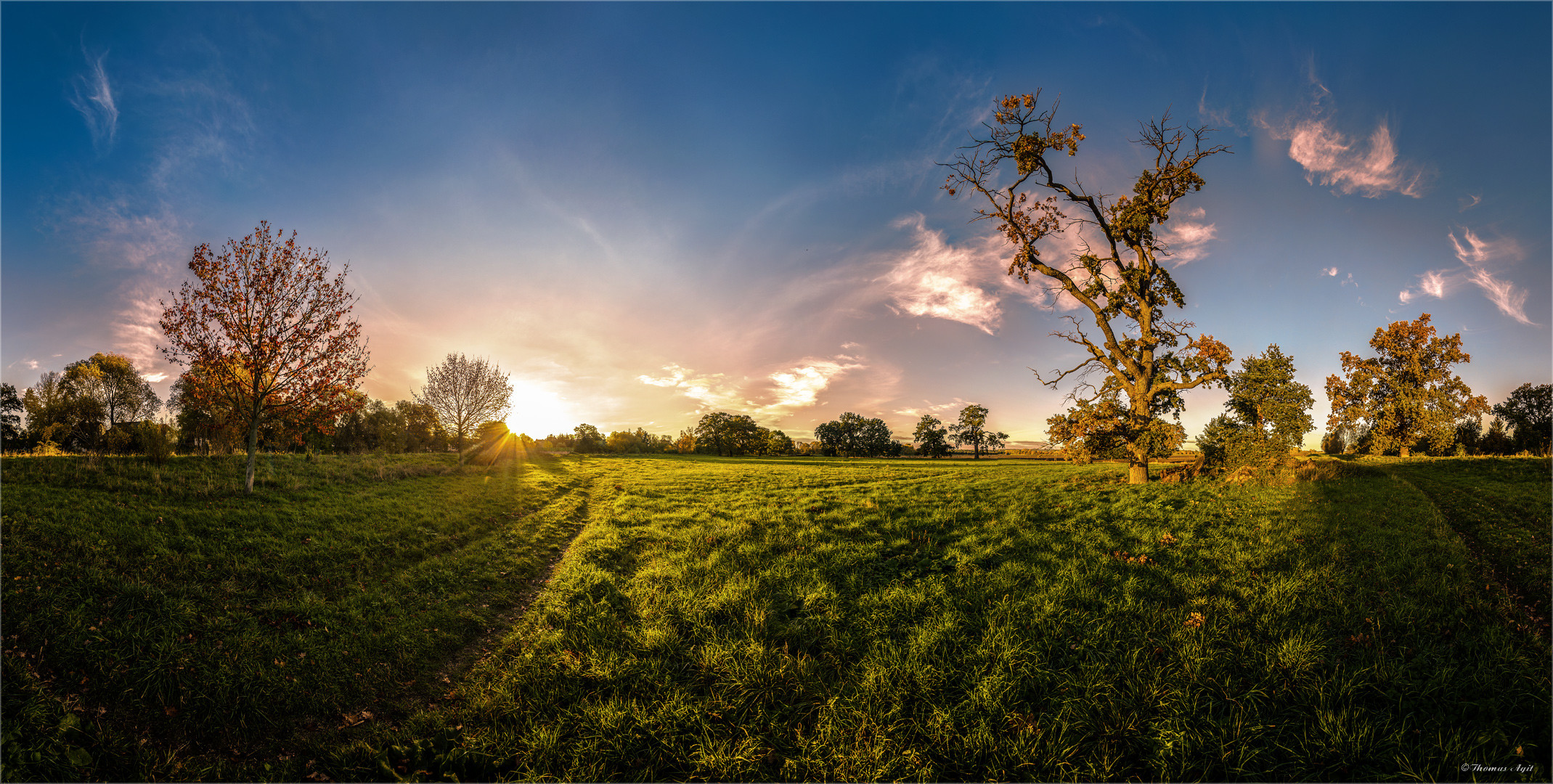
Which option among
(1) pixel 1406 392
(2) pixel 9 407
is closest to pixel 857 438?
(1) pixel 1406 392

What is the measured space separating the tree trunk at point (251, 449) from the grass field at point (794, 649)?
2397 mm

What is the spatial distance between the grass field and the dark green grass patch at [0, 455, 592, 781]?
5cm

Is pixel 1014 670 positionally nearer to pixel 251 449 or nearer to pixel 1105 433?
pixel 1105 433

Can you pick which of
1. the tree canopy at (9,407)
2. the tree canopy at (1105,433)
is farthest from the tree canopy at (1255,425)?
the tree canopy at (9,407)

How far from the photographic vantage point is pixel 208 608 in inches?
304

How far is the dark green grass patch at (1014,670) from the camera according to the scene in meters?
4.40

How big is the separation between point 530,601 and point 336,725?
3.96 m

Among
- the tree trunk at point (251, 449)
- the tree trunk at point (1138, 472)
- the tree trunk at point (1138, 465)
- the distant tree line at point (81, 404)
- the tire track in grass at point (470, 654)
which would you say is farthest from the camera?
the distant tree line at point (81, 404)

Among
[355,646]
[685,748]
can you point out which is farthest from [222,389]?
[685,748]

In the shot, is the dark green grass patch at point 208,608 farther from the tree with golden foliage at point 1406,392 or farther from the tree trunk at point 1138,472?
the tree with golden foliage at point 1406,392

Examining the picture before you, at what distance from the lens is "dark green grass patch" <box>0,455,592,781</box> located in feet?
17.2

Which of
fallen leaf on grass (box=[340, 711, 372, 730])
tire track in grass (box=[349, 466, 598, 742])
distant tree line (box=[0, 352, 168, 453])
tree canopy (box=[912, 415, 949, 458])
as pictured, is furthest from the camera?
tree canopy (box=[912, 415, 949, 458])

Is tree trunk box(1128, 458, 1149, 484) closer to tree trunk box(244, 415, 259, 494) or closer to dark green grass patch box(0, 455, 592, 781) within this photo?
dark green grass patch box(0, 455, 592, 781)

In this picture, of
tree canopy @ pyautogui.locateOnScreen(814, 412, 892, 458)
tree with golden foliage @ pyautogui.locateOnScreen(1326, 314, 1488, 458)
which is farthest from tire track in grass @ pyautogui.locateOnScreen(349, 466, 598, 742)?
tree canopy @ pyautogui.locateOnScreen(814, 412, 892, 458)
